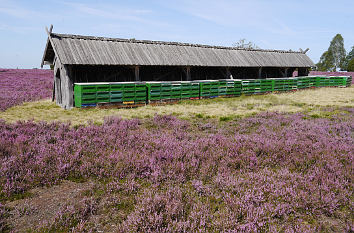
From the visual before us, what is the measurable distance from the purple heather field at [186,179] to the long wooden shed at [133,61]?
8.06m

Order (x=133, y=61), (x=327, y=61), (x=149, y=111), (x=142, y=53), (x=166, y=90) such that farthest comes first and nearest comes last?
(x=327, y=61)
(x=142, y=53)
(x=166, y=90)
(x=133, y=61)
(x=149, y=111)

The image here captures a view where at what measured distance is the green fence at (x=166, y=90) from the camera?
45.9 feet

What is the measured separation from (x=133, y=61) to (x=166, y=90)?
292cm

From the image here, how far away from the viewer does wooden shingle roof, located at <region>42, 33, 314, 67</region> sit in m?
14.6

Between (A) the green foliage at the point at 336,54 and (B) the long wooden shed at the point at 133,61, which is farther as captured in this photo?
(A) the green foliage at the point at 336,54

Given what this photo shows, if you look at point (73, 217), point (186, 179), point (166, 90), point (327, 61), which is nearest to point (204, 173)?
point (186, 179)

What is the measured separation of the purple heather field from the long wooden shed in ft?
26.5

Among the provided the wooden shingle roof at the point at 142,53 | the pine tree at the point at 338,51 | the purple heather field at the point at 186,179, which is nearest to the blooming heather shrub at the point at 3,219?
the purple heather field at the point at 186,179

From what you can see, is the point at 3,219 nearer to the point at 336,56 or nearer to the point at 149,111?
the point at 149,111

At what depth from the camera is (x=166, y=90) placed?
16.5 m

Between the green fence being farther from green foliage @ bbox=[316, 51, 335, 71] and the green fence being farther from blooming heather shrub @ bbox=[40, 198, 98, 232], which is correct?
green foliage @ bbox=[316, 51, 335, 71]

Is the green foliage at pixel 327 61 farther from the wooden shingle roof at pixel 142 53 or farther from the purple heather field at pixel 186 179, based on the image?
the purple heather field at pixel 186 179

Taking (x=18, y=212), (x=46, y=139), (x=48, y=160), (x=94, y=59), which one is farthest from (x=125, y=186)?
(x=94, y=59)

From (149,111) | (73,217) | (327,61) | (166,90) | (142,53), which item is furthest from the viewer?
(327,61)
